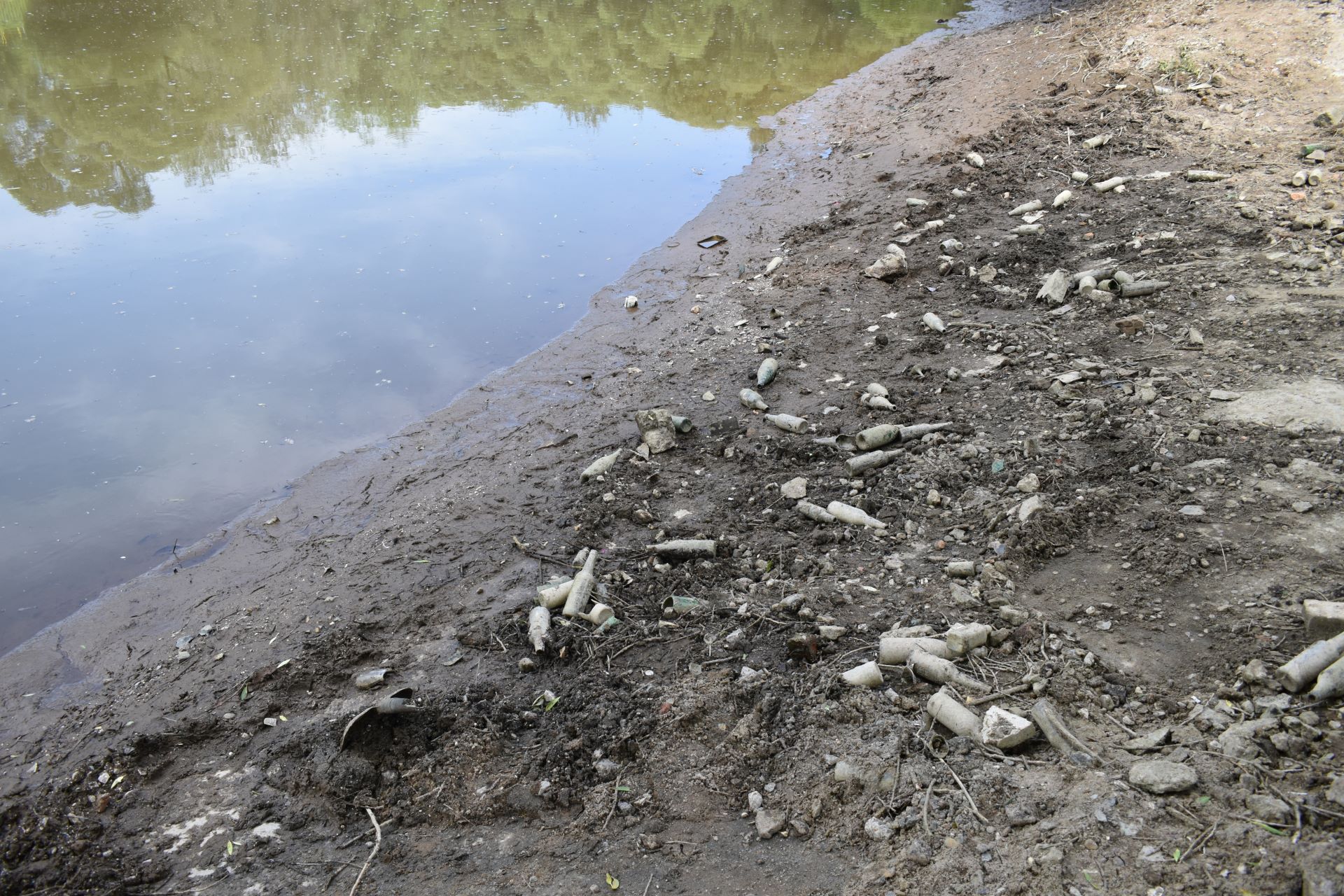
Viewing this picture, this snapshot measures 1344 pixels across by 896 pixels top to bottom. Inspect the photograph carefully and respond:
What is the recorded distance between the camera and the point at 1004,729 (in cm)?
297

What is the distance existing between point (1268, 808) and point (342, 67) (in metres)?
15.6

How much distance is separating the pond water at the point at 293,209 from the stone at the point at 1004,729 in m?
4.81

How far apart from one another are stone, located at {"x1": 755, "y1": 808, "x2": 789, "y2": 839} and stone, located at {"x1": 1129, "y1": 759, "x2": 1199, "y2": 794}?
1138 millimetres

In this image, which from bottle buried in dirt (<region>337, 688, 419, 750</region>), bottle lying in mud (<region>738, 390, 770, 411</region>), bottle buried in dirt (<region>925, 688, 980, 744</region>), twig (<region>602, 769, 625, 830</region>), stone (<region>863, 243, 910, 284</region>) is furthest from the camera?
stone (<region>863, 243, 910, 284</region>)

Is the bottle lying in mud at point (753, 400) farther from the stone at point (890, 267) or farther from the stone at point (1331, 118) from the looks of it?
the stone at point (1331, 118)

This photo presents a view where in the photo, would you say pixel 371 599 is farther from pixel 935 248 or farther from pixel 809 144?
pixel 809 144

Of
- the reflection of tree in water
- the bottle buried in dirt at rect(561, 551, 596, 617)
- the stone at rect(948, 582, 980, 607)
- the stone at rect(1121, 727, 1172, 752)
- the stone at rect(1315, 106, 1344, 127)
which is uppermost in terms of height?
the reflection of tree in water

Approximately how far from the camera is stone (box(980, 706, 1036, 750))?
2.95 m

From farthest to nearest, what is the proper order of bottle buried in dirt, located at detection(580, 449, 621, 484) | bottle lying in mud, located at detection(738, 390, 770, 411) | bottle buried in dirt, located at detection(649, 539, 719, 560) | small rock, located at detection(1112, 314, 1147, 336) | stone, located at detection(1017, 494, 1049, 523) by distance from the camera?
bottle lying in mud, located at detection(738, 390, 770, 411) < small rock, located at detection(1112, 314, 1147, 336) < bottle buried in dirt, located at detection(580, 449, 621, 484) < bottle buried in dirt, located at detection(649, 539, 719, 560) < stone, located at detection(1017, 494, 1049, 523)

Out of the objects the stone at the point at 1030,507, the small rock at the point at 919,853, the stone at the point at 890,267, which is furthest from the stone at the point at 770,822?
the stone at the point at 890,267

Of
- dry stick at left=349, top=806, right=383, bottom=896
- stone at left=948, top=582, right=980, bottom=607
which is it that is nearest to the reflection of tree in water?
dry stick at left=349, top=806, right=383, bottom=896

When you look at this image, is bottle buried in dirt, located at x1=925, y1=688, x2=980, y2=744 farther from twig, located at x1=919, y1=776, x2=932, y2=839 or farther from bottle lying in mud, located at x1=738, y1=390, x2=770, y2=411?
bottle lying in mud, located at x1=738, y1=390, x2=770, y2=411

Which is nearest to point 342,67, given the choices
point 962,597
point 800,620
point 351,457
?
point 351,457

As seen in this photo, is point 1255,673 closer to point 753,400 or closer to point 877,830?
point 877,830
